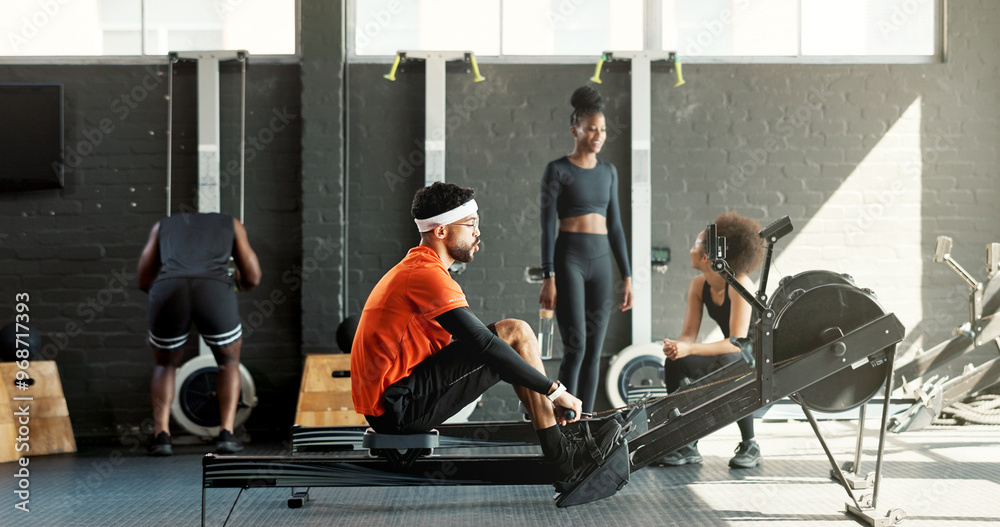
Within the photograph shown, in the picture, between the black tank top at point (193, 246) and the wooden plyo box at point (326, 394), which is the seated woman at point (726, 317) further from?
the black tank top at point (193, 246)

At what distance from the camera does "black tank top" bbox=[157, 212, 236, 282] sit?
4.47 meters

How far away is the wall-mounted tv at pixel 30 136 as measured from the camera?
16.7ft

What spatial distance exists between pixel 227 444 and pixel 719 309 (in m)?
2.75

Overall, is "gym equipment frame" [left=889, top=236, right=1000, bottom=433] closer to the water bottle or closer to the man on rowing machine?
the water bottle

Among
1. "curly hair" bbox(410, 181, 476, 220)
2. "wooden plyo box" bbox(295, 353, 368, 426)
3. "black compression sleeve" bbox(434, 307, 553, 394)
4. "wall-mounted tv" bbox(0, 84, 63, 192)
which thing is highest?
"wall-mounted tv" bbox(0, 84, 63, 192)

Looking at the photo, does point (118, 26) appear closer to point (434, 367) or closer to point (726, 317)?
point (434, 367)

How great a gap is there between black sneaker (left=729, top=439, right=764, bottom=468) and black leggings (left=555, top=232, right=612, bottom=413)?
0.86 meters

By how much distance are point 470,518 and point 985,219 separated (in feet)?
14.1

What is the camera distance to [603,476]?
2727 millimetres

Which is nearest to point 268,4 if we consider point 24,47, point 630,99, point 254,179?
point 254,179

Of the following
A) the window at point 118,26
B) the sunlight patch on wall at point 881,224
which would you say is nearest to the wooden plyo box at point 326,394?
the window at point 118,26

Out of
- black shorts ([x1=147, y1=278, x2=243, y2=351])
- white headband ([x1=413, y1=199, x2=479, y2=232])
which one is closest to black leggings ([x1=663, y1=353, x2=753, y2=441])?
white headband ([x1=413, y1=199, x2=479, y2=232])

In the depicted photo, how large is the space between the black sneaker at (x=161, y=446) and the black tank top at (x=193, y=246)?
0.90 meters

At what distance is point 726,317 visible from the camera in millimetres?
3949
